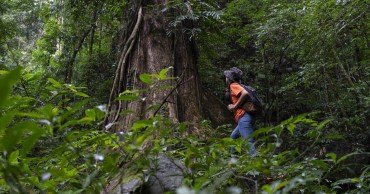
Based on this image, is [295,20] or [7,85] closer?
[7,85]

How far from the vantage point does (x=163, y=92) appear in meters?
5.50

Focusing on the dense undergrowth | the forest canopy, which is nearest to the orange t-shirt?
the forest canopy

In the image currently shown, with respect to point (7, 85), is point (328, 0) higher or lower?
higher

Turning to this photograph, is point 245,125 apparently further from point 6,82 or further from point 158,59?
point 6,82

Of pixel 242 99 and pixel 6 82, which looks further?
pixel 242 99

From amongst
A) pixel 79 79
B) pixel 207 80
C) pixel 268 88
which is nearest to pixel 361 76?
pixel 268 88

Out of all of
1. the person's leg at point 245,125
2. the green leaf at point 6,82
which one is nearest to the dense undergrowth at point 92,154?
the green leaf at point 6,82

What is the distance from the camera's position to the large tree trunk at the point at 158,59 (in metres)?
5.68

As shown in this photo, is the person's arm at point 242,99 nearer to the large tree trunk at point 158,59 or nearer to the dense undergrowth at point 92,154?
the large tree trunk at point 158,59

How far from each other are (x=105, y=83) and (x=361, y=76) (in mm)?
5065

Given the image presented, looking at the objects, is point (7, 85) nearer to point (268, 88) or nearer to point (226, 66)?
point (268, 88)

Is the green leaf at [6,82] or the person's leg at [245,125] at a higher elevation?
the green leaf at [6,82]

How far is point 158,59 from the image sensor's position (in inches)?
236

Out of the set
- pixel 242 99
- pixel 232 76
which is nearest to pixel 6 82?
pixel 242 99
